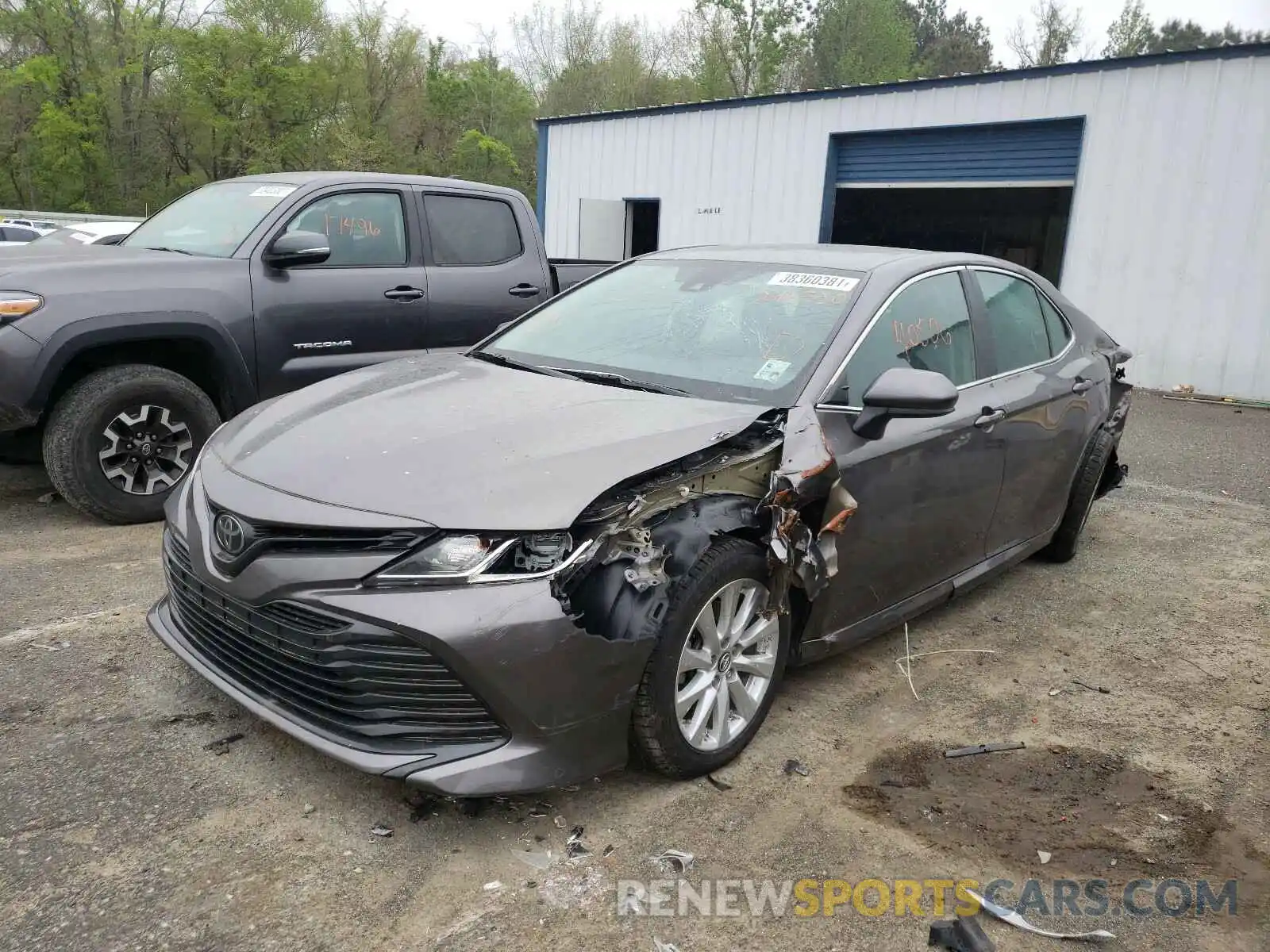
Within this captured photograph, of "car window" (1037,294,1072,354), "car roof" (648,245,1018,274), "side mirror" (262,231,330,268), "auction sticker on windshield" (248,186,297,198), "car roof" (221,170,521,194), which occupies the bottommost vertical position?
"car window" (1037,294,1072,354)

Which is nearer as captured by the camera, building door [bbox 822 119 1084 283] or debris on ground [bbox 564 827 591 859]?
debris on ground [bbox 564 827 591 859]

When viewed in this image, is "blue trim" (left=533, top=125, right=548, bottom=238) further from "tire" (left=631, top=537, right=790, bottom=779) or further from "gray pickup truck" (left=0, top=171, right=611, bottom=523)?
"tire" (left=631, top=537, right=790, bottom=779)

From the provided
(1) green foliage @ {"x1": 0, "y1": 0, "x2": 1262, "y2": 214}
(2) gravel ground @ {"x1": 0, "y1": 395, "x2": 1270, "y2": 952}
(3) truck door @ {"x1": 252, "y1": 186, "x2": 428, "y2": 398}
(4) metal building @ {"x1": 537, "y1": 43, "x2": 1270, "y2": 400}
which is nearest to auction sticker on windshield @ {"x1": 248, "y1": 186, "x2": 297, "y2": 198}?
(3) truck door @ {"x1": 252, "y1": 186, "x2": 428, "y2": 398}

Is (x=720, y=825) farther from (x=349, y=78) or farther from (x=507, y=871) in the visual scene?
(x=349, y=78)

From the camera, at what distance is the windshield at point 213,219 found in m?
5.59

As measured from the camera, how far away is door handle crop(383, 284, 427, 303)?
591cm

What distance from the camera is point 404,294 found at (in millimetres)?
5980

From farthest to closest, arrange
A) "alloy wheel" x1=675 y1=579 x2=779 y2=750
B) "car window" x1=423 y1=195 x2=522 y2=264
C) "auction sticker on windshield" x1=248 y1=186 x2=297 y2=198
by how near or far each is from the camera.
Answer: "car window" x1=423 y1=195 x2=522 y2=264 → "auction sticker on windshield" x1=248 y1=186 x2=297 y2=198 → "alloy wheel" x1=675 y1=579 x2=779 y2=750

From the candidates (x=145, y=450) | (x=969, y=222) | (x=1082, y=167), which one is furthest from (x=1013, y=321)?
(x=969, y=222)

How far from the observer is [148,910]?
2.27 meters

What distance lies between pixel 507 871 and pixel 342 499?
1.06 m

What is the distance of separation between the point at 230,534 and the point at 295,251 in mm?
3085

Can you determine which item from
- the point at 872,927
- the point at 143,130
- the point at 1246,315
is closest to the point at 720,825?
the point at 872,927

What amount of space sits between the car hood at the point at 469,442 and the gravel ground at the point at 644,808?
2.88 feet
